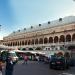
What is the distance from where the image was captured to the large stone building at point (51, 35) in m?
76.6

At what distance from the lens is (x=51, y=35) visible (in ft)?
280

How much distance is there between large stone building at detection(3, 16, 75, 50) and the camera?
251ft

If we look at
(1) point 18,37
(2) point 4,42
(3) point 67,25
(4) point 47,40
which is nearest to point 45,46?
(4) point 47,40

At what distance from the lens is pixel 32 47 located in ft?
290

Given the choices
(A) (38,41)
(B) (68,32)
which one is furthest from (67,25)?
(A) (38,41)

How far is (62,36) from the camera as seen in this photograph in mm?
81312

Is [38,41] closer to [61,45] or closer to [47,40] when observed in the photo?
[47,40]

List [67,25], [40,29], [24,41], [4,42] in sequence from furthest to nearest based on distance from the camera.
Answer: [4,42]
[24,41]
[40,29]
[67,25]

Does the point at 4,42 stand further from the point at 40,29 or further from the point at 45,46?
the point at 45,46

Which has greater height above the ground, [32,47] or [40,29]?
[40,29]

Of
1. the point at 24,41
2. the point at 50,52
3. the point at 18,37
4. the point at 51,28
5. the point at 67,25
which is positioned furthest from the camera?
the point at 18,37

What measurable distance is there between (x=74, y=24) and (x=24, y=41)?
101 feet

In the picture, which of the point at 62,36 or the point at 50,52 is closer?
the point at 50,52

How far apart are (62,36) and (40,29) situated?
14.9 m
